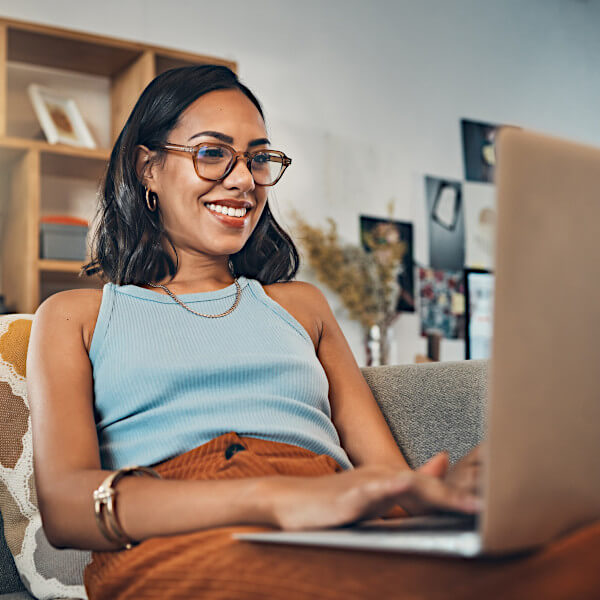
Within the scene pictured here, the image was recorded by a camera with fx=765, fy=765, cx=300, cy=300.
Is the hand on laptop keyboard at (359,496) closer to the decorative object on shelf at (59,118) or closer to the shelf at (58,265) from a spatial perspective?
the shelf at (58,265)

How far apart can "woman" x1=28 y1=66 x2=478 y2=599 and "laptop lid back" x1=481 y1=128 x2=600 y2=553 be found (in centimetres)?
8

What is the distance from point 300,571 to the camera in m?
0.60

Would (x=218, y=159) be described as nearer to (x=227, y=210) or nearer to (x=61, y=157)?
(x=227, y=210)

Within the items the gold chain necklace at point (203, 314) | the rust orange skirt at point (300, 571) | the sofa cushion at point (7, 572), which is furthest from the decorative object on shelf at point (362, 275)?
the rust orange skirt at point (300, 571)

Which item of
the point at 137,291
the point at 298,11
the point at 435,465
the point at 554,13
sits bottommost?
the point at 435,465

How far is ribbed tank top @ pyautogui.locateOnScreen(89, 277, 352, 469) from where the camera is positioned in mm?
978

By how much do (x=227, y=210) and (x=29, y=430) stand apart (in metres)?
0.44

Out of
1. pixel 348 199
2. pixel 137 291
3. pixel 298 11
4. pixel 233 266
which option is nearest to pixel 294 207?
pixel 348 199

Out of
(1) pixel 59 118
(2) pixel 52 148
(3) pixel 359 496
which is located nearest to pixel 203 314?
(3) pixel 359 496

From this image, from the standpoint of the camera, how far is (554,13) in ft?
14.3

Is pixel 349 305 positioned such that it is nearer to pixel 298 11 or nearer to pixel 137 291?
pixel 298 11

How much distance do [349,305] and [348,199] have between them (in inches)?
19.8

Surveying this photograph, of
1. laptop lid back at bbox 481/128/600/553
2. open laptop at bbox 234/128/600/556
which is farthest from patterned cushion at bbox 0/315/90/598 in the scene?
laptop lid back at bbox 481/128/600/553

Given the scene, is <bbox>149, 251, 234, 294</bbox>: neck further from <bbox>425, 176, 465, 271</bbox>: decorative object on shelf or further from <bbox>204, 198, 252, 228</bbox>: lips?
<bbox>425, 176, 465, 271</bbox>: decorative object on shelf
